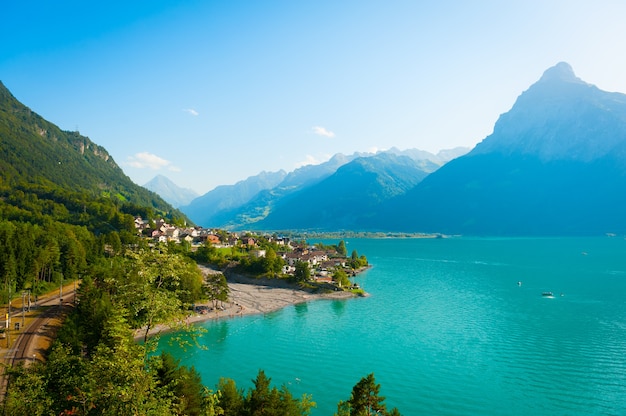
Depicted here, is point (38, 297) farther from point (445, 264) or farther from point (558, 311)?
point (445, 264)

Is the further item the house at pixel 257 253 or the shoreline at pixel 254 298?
the house at pixel 257 253

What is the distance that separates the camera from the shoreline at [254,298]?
225 ft

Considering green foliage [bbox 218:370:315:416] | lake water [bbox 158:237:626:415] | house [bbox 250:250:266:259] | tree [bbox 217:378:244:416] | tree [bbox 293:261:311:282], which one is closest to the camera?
green foliage [bbox 218:370:315:416]

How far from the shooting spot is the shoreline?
68438 mm

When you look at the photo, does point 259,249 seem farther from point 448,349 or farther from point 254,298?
point 448,349

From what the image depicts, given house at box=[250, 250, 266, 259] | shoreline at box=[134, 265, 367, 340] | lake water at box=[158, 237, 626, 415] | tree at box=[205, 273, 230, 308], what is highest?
house at box=[250, 250, 266, 259]

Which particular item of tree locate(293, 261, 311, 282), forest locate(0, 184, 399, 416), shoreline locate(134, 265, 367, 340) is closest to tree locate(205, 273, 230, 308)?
forest locate(0, 184, 399, 416)

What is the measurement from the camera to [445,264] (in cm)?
14338

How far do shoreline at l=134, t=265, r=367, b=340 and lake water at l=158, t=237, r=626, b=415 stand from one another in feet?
10.3

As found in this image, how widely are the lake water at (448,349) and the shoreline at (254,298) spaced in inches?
124

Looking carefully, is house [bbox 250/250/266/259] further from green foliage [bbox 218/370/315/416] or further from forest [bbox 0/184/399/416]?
green foliage [bbox 218/370/315/416]

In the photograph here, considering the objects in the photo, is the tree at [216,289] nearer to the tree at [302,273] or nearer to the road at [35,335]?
the road at [35,335]

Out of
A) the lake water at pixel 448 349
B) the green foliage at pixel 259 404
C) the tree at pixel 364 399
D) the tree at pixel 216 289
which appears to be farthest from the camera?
the tree at pixel 216 289

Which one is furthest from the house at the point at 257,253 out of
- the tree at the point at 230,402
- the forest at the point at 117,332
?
the tree at the point at 230,402
